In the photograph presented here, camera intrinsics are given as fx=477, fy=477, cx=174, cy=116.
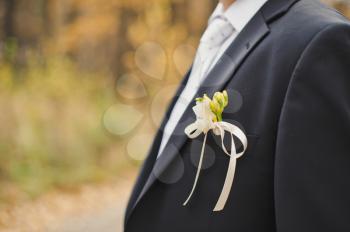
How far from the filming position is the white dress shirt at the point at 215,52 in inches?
60.7

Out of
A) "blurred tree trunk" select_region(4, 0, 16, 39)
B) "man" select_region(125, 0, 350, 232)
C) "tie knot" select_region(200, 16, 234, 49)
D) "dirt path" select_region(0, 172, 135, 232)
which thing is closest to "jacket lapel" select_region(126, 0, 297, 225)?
"man" select_region(125, 0, 350, 232)

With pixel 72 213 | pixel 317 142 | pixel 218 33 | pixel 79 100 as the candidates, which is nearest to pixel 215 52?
pixel 218 33

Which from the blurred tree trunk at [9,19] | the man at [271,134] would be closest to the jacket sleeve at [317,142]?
the man at [271,134]

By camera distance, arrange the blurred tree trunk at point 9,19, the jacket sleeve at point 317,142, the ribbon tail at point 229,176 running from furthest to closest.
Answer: the blurred tree trunk at point 9,19 → the ribbon tail at point 229,176 → the jacket sleeve at point 317,142

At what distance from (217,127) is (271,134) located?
16cm

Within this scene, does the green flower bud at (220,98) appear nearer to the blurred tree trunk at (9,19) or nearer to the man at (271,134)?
the man at (271,134)

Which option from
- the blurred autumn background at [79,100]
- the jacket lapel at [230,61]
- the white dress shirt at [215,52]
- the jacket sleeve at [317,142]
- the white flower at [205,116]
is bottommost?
Result: the jacket sleeve at [317,142]

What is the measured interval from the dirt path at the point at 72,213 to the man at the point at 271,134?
275cm

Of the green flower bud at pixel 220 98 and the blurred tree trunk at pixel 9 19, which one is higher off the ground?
the blurred tree trunk at pixel 9 19

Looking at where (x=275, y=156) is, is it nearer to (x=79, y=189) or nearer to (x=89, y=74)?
(x=79, y=189)

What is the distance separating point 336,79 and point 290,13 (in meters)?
0.28

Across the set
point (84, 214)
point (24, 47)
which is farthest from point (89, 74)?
point (84, 214)

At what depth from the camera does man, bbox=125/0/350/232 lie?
1202mm

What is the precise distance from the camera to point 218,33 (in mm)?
1652
